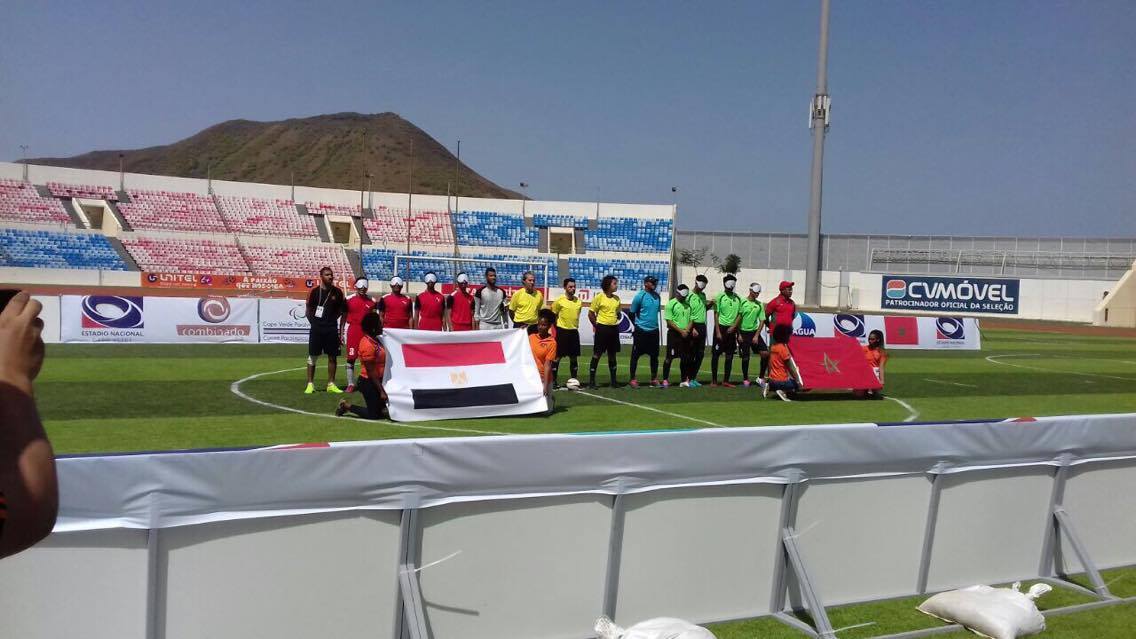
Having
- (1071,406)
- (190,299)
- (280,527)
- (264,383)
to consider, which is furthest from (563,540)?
(190,299)

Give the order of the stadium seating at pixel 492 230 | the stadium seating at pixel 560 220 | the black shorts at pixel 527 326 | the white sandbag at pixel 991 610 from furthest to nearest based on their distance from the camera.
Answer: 1. the stadium seating at pixel 560 220
2. the stadium seating at pixel 492 230
3. the black shorts at pixel 527 326
4. the white sandbag at pixel 991 610

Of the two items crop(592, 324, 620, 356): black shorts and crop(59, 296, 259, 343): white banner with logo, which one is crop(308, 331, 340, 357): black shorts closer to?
crop(592, 324, 620, 356): black shorts

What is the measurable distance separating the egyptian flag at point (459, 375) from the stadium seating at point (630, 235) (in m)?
47.8

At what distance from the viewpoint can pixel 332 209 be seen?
59906 mm

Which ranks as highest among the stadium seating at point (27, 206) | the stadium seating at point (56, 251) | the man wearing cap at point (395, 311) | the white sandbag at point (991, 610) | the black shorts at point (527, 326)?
the stadium seating at point (27, 206)

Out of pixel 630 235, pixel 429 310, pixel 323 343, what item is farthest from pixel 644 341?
pixel 630 235

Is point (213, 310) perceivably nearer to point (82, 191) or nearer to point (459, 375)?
point (459, 375)

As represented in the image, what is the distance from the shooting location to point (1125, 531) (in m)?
6.50

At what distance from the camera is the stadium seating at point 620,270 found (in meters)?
56.4

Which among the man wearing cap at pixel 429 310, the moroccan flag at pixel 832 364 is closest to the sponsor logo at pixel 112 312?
the man wearing cap at pixel 429 310

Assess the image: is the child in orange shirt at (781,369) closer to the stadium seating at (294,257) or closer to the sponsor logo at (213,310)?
the sponsor logo at (213,310)

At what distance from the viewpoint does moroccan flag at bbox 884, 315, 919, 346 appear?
2617 centimetres

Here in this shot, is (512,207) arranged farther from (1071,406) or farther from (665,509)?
(665,509)

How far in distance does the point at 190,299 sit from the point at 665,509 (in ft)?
61.2
